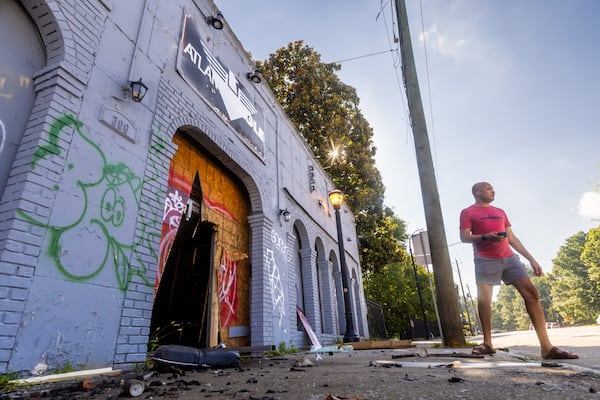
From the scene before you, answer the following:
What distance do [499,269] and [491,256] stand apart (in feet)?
0.50

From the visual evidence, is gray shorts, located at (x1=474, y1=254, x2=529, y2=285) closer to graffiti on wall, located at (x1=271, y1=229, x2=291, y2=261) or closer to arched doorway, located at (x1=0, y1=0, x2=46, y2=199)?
graffiti on wall, located at (x1=271, y1=229, x2=291, y2=261)

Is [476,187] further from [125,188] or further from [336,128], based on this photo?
[336,128]

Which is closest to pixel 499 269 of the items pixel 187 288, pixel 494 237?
pixel 494 237

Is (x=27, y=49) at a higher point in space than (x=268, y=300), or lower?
higher

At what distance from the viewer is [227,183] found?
6.40 meters

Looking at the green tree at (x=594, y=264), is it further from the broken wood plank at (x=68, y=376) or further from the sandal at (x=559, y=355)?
the broken wood plank at (x=68, y=376)

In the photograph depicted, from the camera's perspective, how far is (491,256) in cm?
348

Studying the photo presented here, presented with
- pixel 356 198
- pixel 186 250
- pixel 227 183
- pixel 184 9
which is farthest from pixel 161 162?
pixel 356 198

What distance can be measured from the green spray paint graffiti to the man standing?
12.0ft

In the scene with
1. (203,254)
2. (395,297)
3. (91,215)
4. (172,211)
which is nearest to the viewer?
(91,215)

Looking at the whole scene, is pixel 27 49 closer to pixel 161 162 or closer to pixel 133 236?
pixel 161 162

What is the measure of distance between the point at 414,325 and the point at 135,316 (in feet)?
69.1

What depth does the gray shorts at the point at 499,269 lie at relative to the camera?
3.40 m

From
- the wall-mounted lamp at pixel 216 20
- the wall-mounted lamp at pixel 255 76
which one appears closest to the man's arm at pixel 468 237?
the wall-mounted lamp at pixel 216 20
